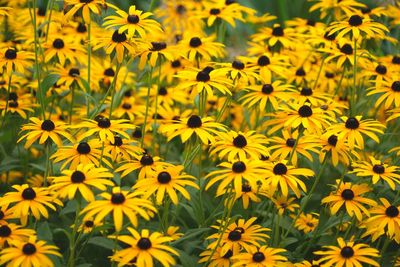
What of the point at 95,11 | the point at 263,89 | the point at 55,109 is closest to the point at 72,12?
the point at 95,11

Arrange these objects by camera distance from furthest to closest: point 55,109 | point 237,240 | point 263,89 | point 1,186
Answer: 1. point 55,109
2. point 1,186
3. point 263,89
4. point 237,240

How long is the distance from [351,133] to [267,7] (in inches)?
167

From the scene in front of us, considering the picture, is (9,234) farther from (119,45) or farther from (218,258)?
(119,45)

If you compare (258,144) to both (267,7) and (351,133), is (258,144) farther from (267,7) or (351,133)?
(267,7)

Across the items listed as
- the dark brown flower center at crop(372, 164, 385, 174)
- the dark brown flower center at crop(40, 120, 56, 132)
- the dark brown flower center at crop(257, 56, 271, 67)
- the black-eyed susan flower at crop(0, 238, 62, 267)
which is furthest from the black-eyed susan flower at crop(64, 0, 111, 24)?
the dark brown flower center at crop(372, 164, 385, 174)

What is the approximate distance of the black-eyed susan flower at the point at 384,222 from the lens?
2613 millimetres

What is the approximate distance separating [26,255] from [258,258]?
0.76 meters

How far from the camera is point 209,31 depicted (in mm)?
6781

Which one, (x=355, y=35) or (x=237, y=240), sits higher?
(x=355, y=35)

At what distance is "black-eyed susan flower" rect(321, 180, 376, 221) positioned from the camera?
106 inches

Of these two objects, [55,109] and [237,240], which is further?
[55,109]

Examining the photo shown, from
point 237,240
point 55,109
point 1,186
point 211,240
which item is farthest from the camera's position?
point 55,109

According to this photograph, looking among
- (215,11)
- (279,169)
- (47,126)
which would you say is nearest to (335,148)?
(279,169)

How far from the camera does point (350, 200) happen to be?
2746mm
